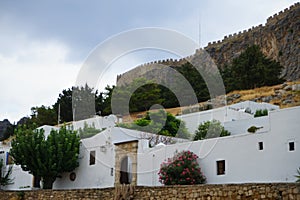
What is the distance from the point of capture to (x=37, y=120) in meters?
45.4

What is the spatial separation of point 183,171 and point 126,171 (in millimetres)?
4118

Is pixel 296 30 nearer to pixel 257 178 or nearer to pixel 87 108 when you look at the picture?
pixel 87 108

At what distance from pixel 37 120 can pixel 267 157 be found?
3368 cm

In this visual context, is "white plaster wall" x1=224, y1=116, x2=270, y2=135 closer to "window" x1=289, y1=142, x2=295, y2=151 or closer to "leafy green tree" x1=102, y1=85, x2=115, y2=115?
"window" x1=289, y1=142, x2=295, y2=151

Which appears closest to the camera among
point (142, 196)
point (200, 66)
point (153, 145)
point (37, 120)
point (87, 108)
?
point (142, 196)

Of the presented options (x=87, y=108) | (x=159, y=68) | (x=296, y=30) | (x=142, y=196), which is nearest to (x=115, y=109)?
(x=87, y=108)

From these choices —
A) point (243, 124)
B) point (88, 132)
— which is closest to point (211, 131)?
point (243, 124)

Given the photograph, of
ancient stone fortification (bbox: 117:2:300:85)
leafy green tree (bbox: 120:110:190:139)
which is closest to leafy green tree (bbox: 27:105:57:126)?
ancient stone fortification (bbox: 117:2:300:85)

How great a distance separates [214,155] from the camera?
57.1 feet

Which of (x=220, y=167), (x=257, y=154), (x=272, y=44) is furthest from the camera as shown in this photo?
(x=272, y=44)

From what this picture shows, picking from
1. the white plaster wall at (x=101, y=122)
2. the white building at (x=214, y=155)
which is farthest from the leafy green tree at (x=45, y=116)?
the white building at (x=214, y=155)

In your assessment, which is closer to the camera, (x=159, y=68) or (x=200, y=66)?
(x=200, y=66)

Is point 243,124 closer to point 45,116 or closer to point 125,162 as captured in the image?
point 125,162

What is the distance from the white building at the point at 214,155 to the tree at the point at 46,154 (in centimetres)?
70
